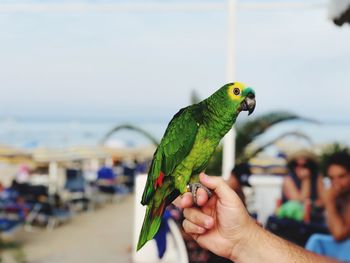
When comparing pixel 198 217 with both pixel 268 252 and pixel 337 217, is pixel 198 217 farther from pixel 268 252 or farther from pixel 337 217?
pixel 337 217

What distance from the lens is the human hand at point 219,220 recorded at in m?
0.65

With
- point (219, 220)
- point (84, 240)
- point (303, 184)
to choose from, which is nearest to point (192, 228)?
point (219, 220)

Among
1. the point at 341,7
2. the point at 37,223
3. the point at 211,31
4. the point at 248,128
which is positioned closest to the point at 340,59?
the point at 211,31

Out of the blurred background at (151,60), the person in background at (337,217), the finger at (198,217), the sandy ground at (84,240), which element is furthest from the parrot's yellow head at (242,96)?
the sandy ground at (84,240)

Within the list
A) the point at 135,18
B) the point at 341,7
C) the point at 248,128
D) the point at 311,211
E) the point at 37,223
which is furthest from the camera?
the point at 37,223

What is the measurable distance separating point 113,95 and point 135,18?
0.11 meters

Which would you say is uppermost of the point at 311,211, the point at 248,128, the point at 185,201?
the point at 185,201

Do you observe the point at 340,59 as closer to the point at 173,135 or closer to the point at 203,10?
the point at 203,10

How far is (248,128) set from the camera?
6.87ft

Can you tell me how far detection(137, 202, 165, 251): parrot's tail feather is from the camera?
20.4 inches

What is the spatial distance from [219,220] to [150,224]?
8.9 inches

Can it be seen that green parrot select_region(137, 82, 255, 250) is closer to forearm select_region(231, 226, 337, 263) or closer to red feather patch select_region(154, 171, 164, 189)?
red feather patch select_region(154, 171, 164, 189)

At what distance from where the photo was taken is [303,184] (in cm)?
299

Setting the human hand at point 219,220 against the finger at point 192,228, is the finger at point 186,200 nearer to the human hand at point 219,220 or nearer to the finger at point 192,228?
the human hand at point 219,220
